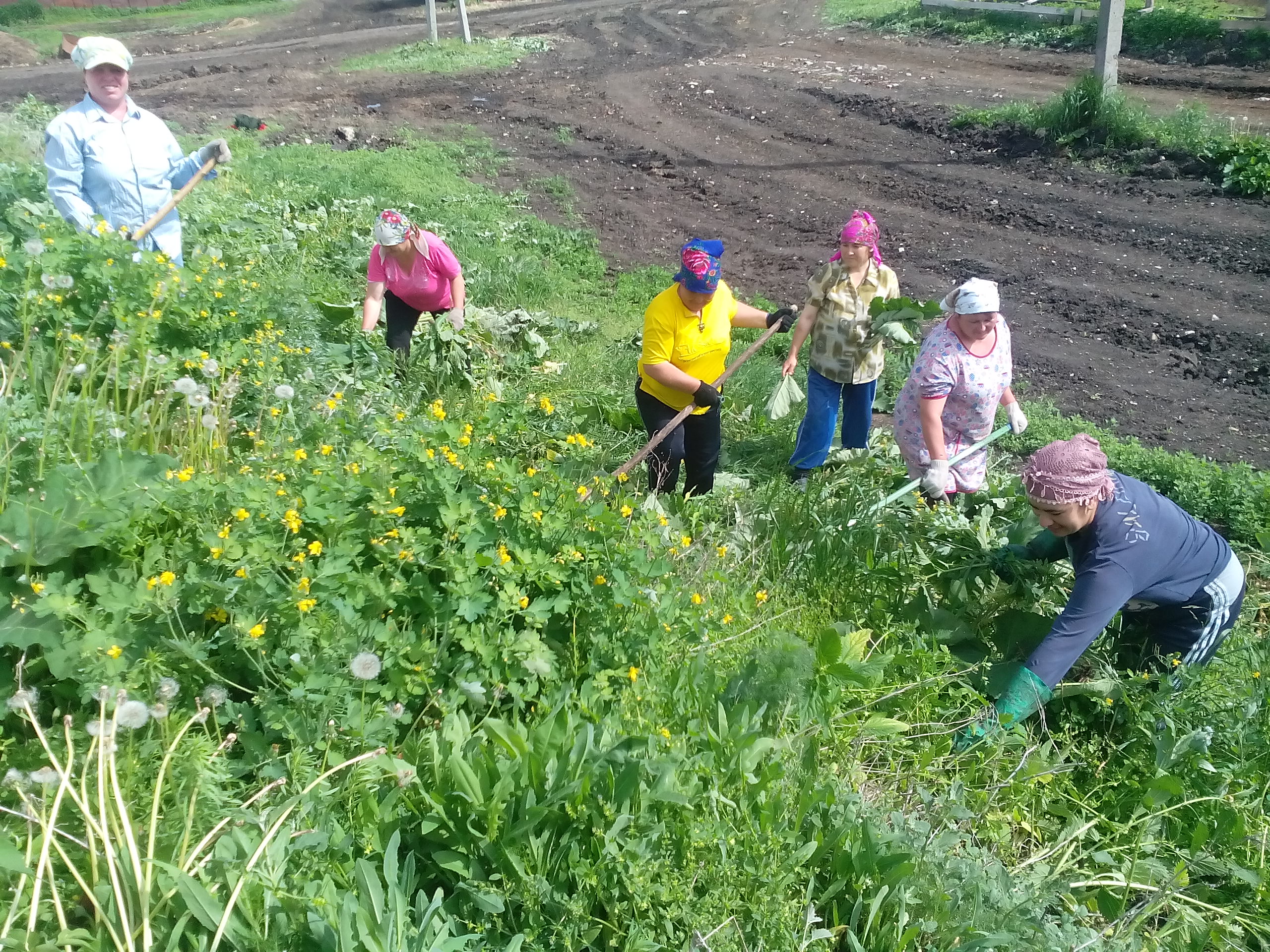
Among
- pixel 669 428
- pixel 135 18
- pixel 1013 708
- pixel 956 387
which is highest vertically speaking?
pixel 135 18

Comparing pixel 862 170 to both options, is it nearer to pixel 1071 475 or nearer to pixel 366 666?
pixel 1071 475

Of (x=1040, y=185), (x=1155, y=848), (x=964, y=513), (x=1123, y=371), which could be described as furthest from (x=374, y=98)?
(x=1155, y=848)

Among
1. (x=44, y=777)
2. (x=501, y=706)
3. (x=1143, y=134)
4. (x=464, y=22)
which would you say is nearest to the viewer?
(x=44, y=777)

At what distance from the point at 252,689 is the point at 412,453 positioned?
89cm

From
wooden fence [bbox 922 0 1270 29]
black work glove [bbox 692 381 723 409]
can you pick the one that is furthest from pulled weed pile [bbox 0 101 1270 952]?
wooden fence [bbox 922 0 1270 29]

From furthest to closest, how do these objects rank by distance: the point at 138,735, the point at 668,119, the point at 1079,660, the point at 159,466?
the point at 668,119
the point at 1079,660
the point at 159,466
the point at 138,735

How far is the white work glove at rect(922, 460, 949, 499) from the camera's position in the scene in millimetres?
4184

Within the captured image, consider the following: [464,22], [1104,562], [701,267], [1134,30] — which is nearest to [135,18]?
[464,22]

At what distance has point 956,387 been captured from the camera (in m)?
4.23

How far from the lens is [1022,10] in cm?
1659

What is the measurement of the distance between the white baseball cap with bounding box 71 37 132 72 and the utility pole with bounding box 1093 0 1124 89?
997 cm

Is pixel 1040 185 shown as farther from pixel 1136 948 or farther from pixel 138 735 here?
pixel 138 735

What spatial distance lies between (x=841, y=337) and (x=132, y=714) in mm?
3858

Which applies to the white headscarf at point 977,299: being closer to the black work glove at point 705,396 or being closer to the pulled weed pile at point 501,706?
the pulled weed pile at point 501,706
